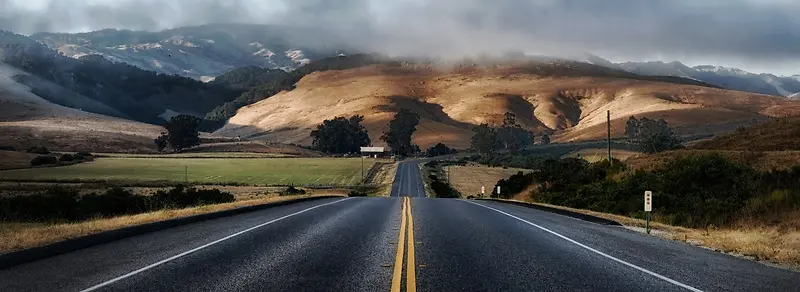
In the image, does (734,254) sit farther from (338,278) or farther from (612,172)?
(612,172)

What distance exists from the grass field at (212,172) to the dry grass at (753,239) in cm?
7921

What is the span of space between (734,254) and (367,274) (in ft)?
29.5

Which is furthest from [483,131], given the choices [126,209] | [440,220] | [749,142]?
[440,220]

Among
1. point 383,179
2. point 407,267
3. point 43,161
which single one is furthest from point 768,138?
point 43,161

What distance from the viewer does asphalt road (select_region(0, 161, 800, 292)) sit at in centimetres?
1026

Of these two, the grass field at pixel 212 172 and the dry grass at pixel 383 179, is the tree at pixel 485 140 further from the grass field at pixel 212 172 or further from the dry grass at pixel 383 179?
the grass field at pixel 212 172

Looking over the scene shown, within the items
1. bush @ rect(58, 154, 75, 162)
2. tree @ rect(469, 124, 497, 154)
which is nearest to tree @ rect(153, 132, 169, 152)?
bush @ rect(58, 154, 75, 162)

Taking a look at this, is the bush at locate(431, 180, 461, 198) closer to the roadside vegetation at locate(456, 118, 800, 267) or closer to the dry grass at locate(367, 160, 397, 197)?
the dry grass at locate(367, 160, 397, 197)

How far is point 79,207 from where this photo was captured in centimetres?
3781

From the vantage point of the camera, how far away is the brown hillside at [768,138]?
1876 inches

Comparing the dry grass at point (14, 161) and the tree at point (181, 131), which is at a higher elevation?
the tree at point (181, 131)

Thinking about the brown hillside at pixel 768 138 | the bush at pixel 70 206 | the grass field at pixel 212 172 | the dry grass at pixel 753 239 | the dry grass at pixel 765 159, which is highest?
the brown hillside at pixel 768 138

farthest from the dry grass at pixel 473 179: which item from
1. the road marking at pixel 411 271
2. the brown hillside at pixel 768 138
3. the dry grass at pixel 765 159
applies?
the road marking at pixel 411 271

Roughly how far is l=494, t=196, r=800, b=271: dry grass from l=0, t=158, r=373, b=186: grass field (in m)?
79.2
